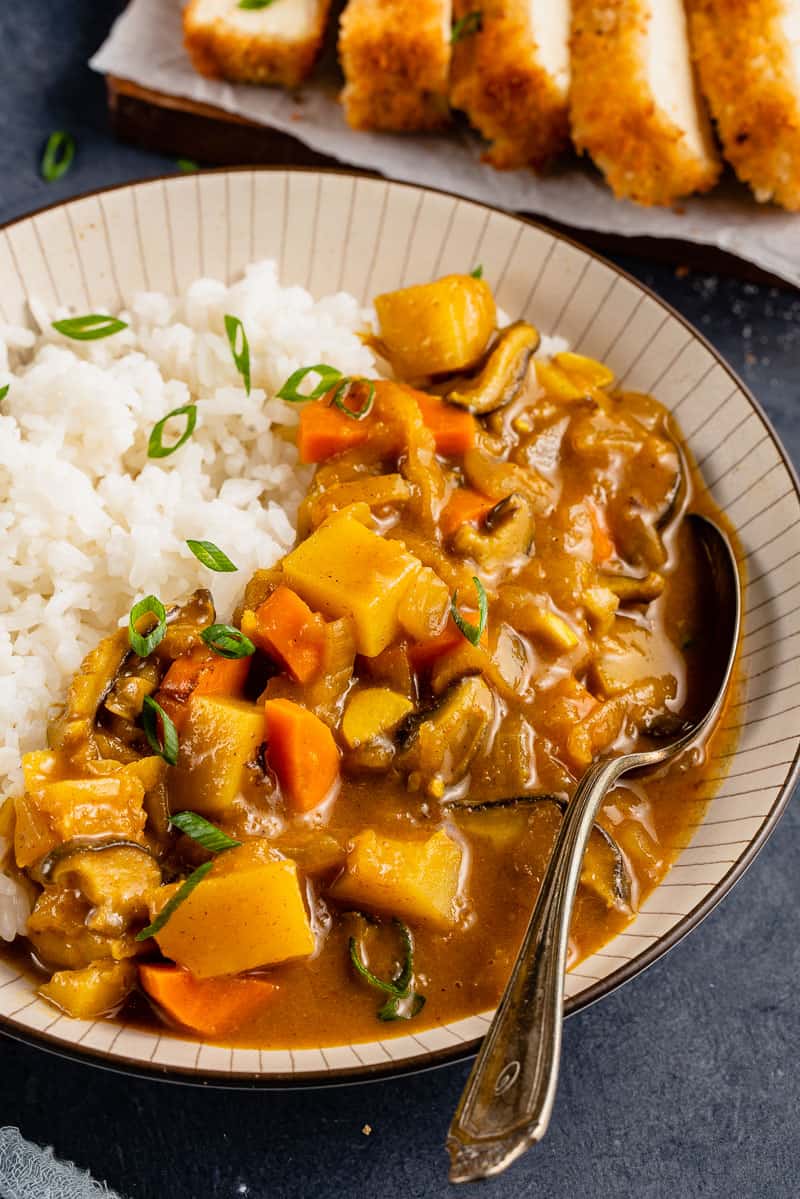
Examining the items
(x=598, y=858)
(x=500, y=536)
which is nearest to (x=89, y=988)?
(x=598, y=858)

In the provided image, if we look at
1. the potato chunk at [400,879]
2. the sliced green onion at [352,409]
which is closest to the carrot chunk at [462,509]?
the sliced green onion at [352,409]

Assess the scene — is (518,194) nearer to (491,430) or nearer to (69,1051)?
(491,430)

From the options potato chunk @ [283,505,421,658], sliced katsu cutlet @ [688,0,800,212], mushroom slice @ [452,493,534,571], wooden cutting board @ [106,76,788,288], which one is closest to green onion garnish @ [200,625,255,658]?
potato chunk @ [283,505,421,658]

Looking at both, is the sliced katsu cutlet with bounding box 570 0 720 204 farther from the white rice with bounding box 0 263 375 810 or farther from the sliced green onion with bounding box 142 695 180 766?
the sliced green onion with bounding box 142 695 180 766

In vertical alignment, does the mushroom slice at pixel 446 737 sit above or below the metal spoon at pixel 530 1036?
below

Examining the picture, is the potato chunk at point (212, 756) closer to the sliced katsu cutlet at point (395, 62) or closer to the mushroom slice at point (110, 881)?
Answer: the mushroom slice at point (110, 881)

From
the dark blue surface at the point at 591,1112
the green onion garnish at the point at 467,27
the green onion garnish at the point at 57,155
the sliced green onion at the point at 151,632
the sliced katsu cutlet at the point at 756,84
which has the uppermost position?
the sliced katsu cutlet at the point at 756,84

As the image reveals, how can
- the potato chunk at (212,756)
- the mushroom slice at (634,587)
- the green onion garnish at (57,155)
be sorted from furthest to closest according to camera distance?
the green onion garnish at (57,155), the mushroom slice at (634,587), the potato chunk at (212,756)
